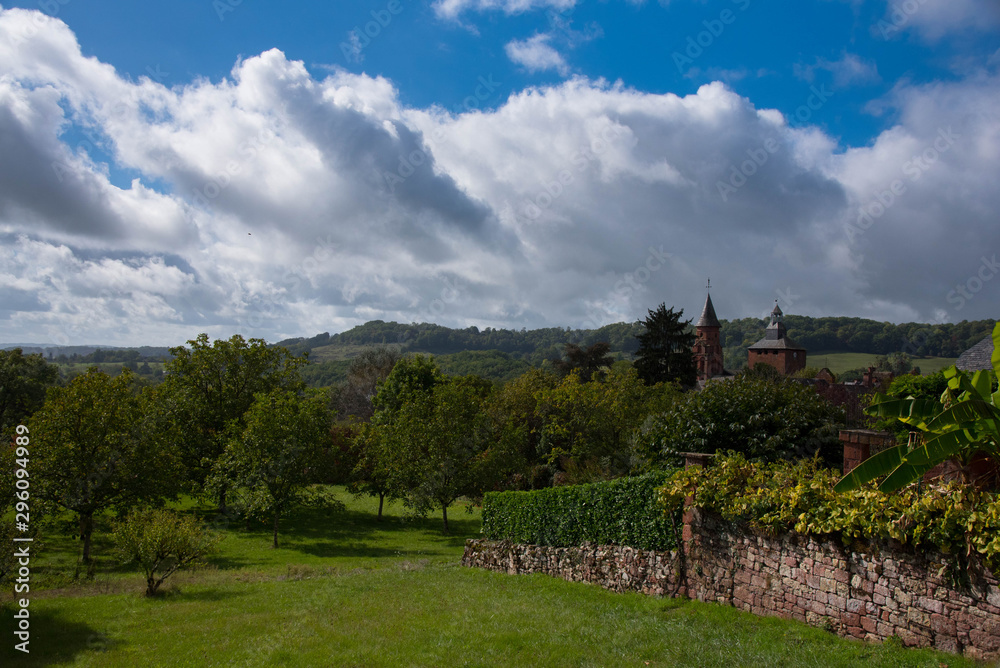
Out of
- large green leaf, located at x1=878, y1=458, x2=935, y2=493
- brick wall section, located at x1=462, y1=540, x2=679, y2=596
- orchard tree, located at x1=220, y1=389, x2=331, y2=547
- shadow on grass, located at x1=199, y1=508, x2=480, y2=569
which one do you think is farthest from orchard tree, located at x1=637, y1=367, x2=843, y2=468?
orchard tree, located at x1=220, y1=389, x2=331, y2=547

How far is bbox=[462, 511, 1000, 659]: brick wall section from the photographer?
6.57 metres

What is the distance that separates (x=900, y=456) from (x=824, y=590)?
226 cm

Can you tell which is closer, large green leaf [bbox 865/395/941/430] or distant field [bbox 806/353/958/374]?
large green leaf [bbox 865/395/941/430]

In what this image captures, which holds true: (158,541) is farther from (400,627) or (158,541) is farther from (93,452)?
(93,452)

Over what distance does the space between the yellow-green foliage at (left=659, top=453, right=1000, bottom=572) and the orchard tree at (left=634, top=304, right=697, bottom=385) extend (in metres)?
40.6

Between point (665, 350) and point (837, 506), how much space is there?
44.9 m

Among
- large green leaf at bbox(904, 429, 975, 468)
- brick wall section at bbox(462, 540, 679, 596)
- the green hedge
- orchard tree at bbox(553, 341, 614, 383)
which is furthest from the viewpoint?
orchard tree at bbox(553, 341, 614, 383)

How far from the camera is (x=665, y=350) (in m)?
51.4

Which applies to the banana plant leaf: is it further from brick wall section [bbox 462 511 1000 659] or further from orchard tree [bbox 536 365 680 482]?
orchard tree [bbox 536 365 680 482]

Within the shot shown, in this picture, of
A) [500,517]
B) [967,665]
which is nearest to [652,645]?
[967,665]

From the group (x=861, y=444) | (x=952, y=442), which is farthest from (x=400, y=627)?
(x=861, y=444)

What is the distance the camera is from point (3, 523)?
36.7 feet

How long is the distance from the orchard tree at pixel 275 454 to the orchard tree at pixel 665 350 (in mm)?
32306

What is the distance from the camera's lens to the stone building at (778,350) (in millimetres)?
76731
